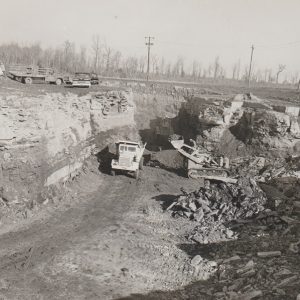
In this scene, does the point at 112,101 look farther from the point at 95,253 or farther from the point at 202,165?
the point at 95,253

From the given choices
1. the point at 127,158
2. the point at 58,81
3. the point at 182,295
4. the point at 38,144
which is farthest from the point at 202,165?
the point at 182,295

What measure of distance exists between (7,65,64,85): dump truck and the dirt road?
1179 cm

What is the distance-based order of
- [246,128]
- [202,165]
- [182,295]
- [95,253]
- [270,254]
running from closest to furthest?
1. [182,295]
2. [270,254]
3. [95,253]
4. [202,165]
5. [246,128]

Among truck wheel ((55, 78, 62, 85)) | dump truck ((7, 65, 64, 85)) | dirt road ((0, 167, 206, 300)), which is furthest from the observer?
truck wheel ((55, 78, 62, 85))

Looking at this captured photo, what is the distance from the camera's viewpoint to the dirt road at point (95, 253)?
1332cm

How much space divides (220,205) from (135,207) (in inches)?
171

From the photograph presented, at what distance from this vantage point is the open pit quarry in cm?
1362

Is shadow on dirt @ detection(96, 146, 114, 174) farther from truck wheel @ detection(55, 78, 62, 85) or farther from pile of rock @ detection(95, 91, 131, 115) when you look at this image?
truck wheel @ detection(55, 78, 62, 85)

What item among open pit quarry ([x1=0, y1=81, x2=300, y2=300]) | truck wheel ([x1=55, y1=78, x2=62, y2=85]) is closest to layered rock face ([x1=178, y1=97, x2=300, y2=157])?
open pit quarry ([x1=0, y1=81, x2=300, y2=300])

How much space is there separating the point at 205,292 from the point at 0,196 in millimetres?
10272

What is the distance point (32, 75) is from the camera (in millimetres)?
29781

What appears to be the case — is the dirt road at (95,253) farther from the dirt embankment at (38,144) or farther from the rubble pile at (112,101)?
the rubble pile at (112,101)

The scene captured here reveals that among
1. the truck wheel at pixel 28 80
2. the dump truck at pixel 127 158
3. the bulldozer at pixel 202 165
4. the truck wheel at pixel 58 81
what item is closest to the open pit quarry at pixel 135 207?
the bulldozer at pixel 202 165

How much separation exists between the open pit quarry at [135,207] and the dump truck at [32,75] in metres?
3.03
